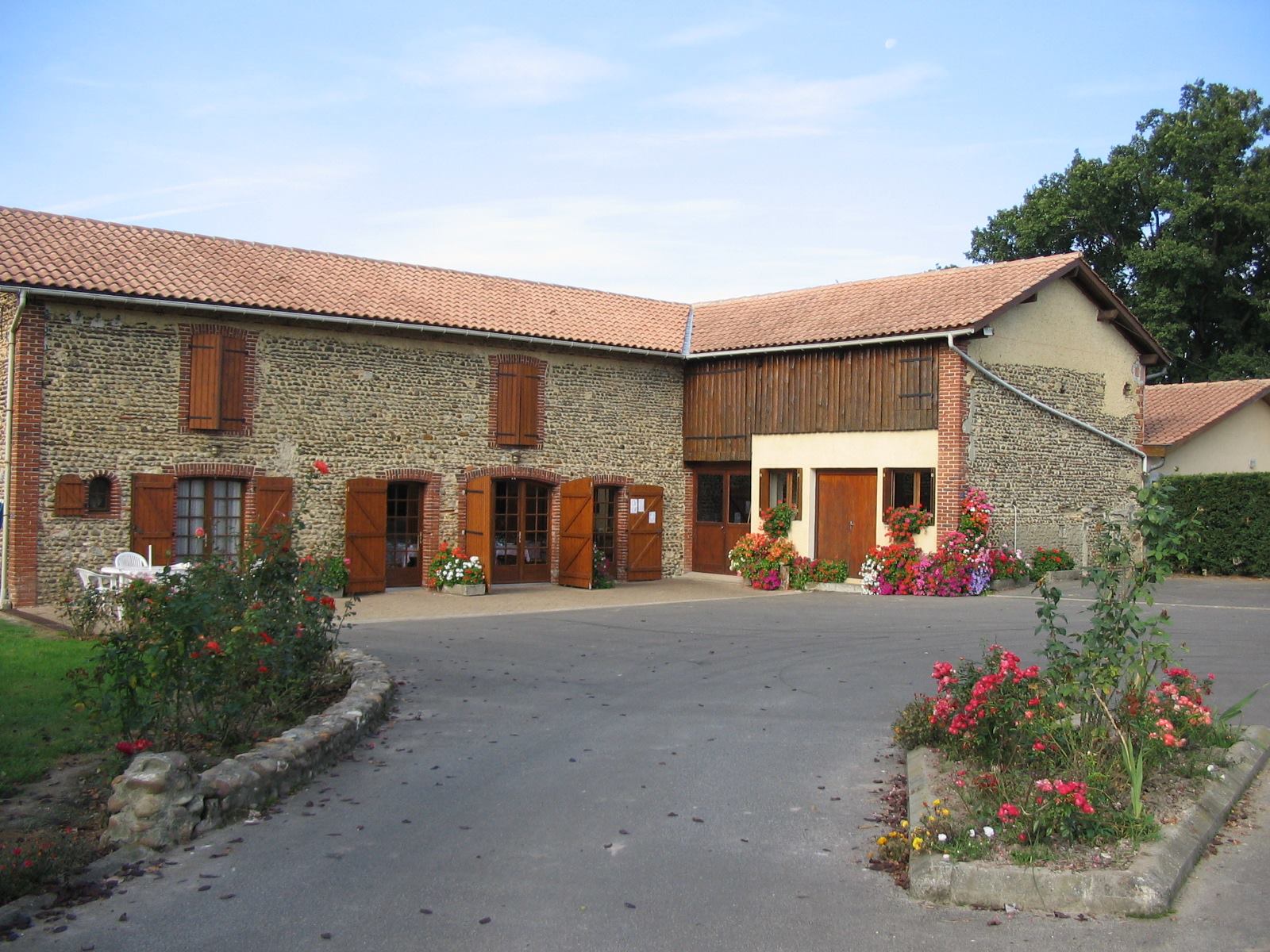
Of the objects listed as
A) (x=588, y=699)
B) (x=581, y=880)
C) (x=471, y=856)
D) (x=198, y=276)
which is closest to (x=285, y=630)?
(x=588, y=699)

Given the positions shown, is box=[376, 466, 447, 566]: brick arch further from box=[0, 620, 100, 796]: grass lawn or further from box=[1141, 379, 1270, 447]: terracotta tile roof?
box=[1141, 379, 1270, 447]: terracotta tile roof

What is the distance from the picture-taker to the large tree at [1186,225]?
32875 millimetres

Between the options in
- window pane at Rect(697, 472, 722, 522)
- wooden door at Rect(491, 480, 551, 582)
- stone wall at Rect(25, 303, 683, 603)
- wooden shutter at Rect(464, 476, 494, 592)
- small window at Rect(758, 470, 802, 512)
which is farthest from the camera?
window pane at Rect(697, 472, 722, 522)

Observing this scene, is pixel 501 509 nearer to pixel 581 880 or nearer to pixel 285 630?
pixel 285 630

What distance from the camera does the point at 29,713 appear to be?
833 centimetres

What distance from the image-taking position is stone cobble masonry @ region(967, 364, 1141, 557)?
19422 millimetres

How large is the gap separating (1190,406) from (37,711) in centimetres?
2609

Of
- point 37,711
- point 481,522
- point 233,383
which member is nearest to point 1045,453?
point 481,522

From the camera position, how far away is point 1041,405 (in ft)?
66.7

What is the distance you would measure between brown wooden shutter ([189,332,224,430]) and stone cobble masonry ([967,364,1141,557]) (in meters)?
12.2

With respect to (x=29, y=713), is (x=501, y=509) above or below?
above

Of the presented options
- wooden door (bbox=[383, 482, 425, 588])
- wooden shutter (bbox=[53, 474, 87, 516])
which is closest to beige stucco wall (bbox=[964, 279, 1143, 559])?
wooden door (bbox=[383, 482, 425, 588])

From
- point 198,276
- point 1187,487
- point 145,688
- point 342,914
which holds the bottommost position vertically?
point 342,914

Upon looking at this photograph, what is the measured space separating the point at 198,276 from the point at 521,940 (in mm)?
15290
